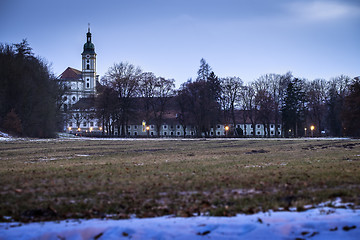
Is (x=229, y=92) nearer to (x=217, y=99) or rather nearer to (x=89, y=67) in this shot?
(x=217, y=99)

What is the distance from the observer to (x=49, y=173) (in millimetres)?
12992

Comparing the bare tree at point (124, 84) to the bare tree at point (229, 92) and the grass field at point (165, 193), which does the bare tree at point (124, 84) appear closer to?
the bare tree at point (229, 92)

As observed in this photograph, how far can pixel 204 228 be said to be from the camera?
5949mm

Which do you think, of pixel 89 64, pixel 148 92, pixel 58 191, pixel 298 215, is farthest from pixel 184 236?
pixel 89 64

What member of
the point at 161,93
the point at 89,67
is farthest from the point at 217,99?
the point at 89,67

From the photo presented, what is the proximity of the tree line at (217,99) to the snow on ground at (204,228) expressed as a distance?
73408 millimetres

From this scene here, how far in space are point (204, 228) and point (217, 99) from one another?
84747 millimetres

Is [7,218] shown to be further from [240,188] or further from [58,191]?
[240,188]

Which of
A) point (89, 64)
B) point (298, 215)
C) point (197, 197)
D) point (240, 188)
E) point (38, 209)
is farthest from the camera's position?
point (89, 64)

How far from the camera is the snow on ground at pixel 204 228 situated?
18.9ft

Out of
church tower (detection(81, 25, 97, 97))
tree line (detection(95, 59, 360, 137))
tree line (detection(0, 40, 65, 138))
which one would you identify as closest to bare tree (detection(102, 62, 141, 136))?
tree line (detection(95, 59, 360, 137))

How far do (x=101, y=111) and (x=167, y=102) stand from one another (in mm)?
18097

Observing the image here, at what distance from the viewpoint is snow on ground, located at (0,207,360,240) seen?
226 inches

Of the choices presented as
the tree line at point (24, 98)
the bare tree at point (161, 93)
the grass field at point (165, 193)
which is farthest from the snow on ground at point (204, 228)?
the bare tree at point (161, 93)
